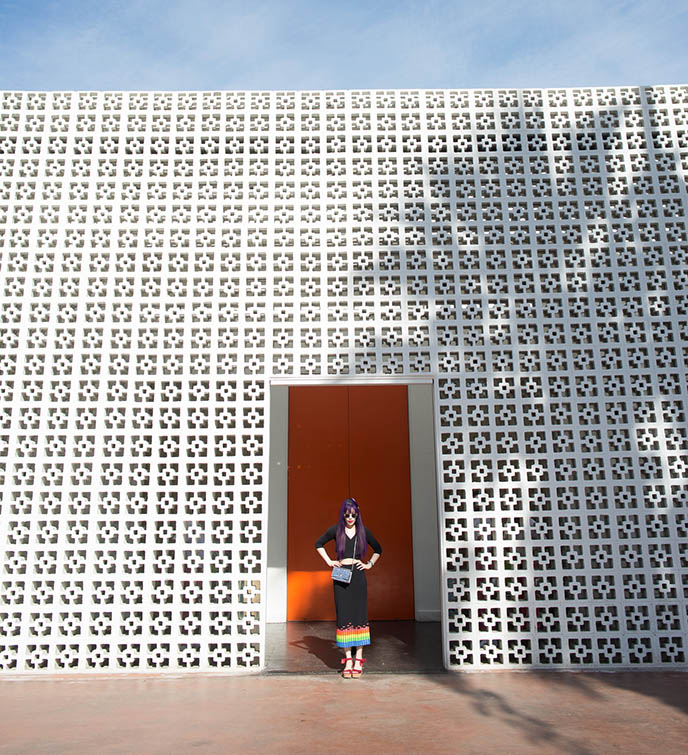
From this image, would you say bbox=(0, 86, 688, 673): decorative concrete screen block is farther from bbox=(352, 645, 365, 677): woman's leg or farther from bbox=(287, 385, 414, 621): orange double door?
bbox=(287, 385, 414, 621): orange double door

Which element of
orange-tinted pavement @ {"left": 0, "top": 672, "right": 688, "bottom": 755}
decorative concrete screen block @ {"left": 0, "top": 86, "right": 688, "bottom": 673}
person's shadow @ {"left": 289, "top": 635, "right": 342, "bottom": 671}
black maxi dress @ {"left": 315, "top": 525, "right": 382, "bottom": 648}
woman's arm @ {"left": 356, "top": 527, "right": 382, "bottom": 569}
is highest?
decorative concrete screen block @ {"left": 0, "top": 86, "right": 688, "bottom": 673}

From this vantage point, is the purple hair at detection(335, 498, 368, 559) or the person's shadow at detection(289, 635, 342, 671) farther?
the person's shadow at detection(289, 635, 342, 671)

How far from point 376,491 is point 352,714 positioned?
13.4 ft

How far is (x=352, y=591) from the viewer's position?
203 inches

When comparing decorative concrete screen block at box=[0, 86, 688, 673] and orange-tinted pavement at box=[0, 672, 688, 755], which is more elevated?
decorative concrete screen block at box=[0, 86, 688, 673]

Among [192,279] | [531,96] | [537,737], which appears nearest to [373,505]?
[192,279]

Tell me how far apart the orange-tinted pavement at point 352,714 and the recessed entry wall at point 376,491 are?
2.80 metres

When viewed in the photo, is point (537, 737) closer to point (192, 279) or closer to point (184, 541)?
point (184, 541)

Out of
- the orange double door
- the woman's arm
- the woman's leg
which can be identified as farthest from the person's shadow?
the orange double door

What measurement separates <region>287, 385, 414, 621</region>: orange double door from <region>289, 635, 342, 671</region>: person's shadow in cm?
118

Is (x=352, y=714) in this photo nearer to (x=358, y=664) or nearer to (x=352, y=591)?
(x=358, y=664)

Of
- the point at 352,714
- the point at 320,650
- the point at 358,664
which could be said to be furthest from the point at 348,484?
the point at 352,714

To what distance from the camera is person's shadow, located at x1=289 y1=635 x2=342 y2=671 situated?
5.45 meters

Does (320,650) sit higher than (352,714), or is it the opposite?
(352,714)
